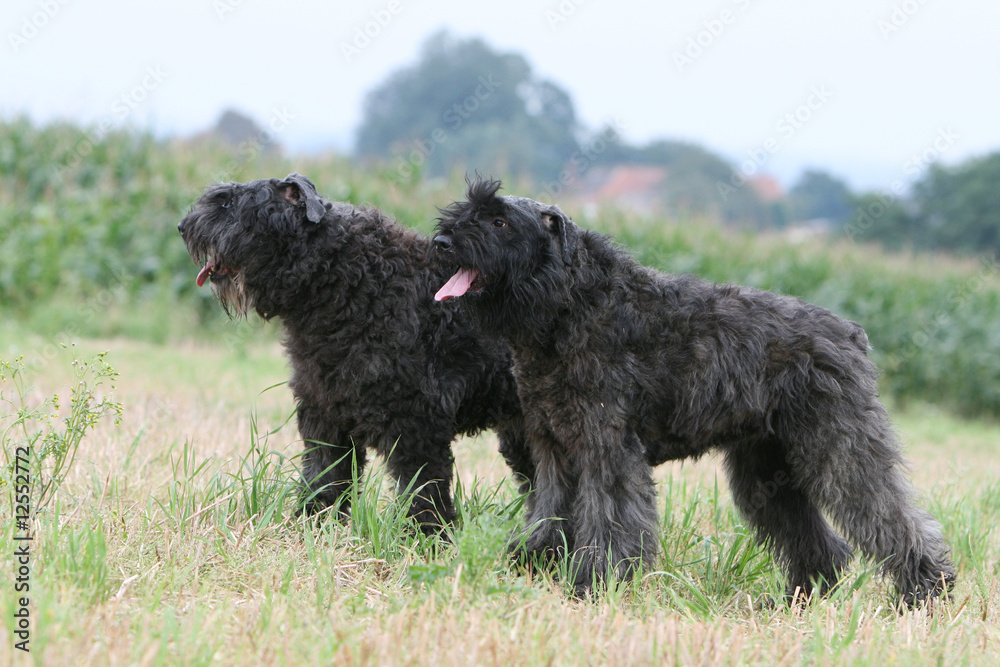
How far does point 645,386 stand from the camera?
4652 mm

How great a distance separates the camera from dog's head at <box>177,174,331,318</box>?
5008 mm

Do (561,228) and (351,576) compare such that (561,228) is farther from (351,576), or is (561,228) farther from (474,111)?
(474,111)

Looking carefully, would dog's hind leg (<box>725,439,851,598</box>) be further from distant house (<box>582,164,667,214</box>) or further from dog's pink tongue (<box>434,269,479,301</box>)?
distant house (<box>582,164,667,214</box>)

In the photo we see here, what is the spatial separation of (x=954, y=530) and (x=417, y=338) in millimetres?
3949

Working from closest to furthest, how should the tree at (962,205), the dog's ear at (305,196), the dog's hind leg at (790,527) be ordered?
the dog's ear at (305,196) < the dog's hind leg at (790,527) < the tree at (962,205)

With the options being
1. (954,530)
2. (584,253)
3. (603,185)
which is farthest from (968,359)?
(603,185)

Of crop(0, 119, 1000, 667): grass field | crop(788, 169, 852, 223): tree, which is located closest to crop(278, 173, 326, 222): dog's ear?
crop(0, 119, 1000, 667): grass field

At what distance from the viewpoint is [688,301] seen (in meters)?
4.80

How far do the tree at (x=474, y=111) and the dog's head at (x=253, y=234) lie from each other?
43914 millimetres

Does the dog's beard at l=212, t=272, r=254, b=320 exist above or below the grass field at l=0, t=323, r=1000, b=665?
above

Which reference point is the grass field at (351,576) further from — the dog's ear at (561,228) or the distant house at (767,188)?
the distant house at (767,188)

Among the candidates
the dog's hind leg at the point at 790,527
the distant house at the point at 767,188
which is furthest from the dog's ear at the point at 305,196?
the distant house at the point at 767,188

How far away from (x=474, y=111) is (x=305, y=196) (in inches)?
1995

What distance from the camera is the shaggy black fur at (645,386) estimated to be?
177 inches
